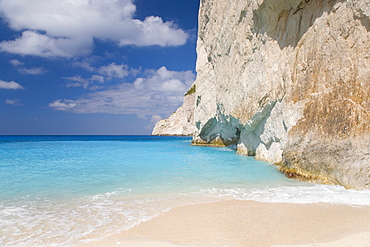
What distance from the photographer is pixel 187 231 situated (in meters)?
3.92

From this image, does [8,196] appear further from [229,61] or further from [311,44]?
[229,61]

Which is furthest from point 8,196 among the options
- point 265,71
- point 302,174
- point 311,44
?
point 265,71

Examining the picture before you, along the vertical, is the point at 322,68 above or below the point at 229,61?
below

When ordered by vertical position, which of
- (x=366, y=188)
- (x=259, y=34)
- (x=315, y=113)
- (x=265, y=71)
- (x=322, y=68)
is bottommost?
(x=366, y=188)

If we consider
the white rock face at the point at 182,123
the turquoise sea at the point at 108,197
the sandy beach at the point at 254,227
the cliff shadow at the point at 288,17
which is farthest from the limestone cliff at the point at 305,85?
the white rock face at the point at 182,123

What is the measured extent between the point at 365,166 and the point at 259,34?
9.99 metres

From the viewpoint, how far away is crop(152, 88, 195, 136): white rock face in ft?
211

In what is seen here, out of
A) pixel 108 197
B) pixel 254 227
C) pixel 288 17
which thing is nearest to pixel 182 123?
pixel 288 17

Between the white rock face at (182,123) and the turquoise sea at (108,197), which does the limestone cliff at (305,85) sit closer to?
the turquoise sea at (108,197)

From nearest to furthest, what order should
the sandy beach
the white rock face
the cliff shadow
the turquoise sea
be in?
the sandy beach < the turquoise sea < the cliff shadow < the white rock face

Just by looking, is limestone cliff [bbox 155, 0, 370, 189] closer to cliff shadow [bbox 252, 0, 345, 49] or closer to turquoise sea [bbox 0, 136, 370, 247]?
cliff shadow [bbox 252, 0, 345, 49]

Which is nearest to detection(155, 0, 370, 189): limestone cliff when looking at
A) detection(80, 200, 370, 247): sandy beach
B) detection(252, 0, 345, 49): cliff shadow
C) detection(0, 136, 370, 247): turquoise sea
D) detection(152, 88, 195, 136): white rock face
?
detection(252, 0, 345, 49): cliff shadow

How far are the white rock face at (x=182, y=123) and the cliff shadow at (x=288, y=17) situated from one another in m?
48.7

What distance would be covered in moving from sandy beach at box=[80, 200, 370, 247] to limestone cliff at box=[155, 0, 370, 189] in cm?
295
